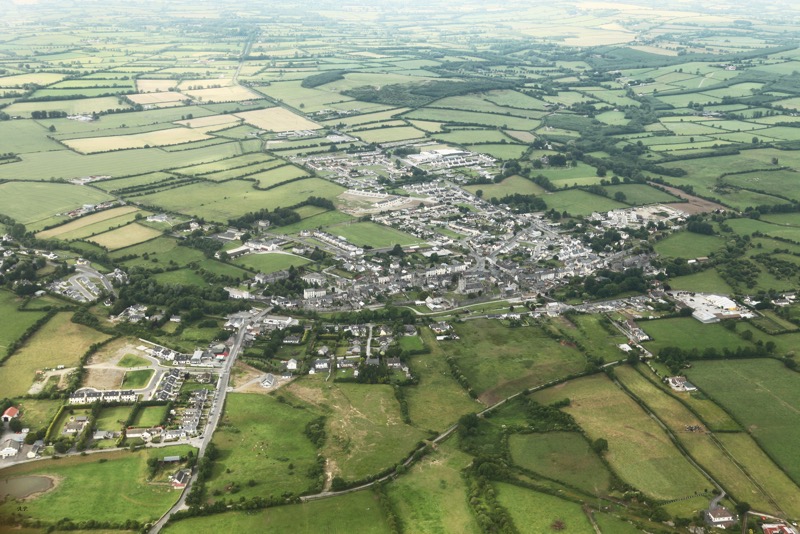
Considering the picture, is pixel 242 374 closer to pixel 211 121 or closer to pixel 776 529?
pixel 776 529

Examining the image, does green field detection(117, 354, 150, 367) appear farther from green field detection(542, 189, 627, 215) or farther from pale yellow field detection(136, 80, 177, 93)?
pale yellow field detection(136, 80, 177, 93)

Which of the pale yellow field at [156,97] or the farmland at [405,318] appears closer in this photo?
the farmland at [405,318]

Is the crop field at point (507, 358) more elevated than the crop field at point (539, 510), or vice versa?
the crop field at point (539, 510)

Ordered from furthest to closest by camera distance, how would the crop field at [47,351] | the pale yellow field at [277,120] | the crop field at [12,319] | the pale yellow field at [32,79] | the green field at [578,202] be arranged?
the pale yellow field at [32,79] < the pale yellow field at [277,120] < the green field at [578,202] < the crop field at [12,319] < the crop field at [47,351]

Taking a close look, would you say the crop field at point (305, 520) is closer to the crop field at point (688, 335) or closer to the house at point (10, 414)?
the house at point (10, 414)

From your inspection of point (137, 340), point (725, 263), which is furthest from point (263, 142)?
point (725, 263)

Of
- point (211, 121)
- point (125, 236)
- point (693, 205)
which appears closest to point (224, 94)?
point (211, 121)

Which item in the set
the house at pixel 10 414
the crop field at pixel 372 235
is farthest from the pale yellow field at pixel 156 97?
the house at pixel 10 414

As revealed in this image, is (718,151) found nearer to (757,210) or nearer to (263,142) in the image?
(757,210)
